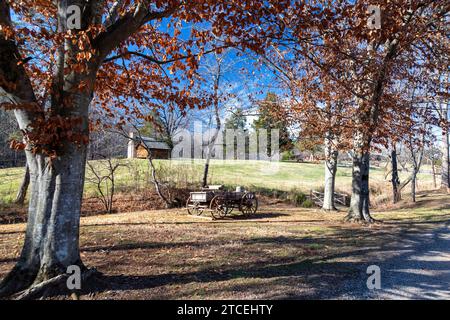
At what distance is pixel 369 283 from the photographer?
4.78 meters

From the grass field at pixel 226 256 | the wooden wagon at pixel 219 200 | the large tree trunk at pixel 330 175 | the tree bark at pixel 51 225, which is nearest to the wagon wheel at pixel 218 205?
the wooden wagon at pixel 219 200

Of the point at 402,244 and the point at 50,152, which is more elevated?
the point at 50,152

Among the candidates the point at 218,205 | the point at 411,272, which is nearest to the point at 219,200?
the point at 218,205

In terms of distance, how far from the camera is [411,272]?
5559mm

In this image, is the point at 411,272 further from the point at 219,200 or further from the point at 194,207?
the point at 194,207

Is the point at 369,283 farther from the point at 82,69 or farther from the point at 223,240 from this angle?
the point at 82,69

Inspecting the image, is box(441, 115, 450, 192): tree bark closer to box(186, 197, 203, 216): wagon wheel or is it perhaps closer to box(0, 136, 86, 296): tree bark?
box(186, 197, 203, 216): wagon wheel

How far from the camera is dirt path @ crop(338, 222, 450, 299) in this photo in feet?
14.6

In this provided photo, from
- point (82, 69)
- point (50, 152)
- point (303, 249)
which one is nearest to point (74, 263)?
point (50, 152)

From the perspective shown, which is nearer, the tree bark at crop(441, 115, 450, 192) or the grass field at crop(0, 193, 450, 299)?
the grass field at crop(0, 193, 450, 299)

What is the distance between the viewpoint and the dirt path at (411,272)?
4.46m

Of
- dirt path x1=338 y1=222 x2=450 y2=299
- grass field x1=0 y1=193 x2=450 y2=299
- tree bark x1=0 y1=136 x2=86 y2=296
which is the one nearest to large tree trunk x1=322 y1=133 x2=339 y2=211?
grass field x1=0 y1=193 x2=450 y2=299

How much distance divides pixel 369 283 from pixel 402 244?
384 cm

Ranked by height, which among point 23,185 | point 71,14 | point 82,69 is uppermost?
point 71,14
